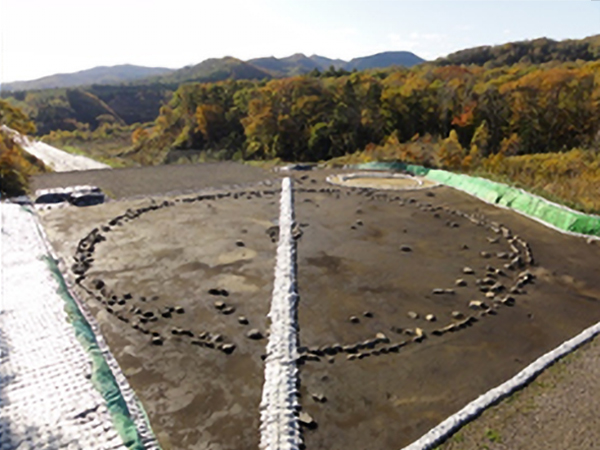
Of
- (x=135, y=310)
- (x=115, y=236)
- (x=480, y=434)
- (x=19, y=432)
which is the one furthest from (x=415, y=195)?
(x=19, y=432)

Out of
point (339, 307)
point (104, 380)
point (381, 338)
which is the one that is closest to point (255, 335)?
point (339, 307)

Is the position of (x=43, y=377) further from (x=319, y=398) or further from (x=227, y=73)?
(x=227, y=73)

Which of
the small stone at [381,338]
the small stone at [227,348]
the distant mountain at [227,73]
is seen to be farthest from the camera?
the distant mountain at [227,73]

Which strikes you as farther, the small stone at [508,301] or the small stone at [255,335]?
the small stone at [508,301]

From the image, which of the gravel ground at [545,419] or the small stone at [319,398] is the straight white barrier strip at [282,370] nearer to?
the small stone at [319,398]

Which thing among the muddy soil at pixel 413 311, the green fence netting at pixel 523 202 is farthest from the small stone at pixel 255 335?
the green fence netting at pixel 523 202

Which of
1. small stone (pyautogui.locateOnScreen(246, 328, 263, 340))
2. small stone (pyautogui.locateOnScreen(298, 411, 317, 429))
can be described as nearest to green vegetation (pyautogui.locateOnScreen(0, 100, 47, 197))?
small stone (pyautogui.locateOnScreen(246, 328, 263, 340))
